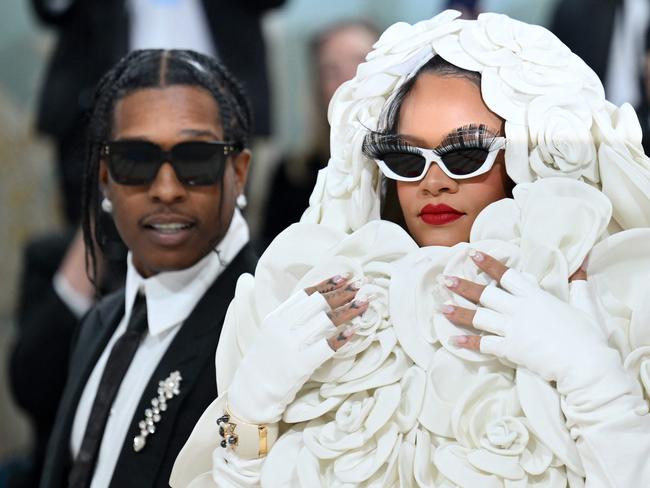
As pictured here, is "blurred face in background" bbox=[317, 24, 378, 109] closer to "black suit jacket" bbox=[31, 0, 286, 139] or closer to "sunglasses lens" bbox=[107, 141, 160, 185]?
"black suit jacket" bbox=[31, 0, 286, 139]

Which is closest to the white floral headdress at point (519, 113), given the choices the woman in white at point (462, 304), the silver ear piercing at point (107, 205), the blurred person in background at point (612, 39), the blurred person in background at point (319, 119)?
the woman in white at point (462, 304)

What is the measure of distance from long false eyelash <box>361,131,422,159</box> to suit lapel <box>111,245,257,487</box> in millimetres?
603

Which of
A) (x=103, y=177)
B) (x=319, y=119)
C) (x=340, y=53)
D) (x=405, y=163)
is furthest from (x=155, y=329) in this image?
(x=340, y=53)

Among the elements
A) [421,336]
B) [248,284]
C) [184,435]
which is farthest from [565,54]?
[184,435]

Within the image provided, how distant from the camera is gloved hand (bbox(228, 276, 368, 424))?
2.15 m

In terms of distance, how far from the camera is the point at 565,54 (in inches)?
89.0

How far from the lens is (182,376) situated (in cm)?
264

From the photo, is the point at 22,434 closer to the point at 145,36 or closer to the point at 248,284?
the point at 145,36

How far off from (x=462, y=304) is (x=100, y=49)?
3267 mm

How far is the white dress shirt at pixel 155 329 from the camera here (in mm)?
2734

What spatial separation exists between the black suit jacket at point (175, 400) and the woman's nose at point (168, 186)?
20cm

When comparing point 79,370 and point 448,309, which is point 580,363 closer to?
point 448,309

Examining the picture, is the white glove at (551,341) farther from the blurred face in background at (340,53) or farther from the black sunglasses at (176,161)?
the blurred face in background at (340,53)

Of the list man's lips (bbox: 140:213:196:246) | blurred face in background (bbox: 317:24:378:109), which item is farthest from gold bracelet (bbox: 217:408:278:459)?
blurred face in background (bbox: 317:24:378:109)
